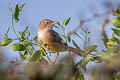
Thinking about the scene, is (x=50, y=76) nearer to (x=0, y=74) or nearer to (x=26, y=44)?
(x=0, y=74)

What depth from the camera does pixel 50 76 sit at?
565mm

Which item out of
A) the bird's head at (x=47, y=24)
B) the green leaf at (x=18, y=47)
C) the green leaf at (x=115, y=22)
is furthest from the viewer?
the bird's head at (x=47, y=24)

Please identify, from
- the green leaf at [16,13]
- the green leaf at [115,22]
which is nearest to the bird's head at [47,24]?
the green leaf at [16,13]

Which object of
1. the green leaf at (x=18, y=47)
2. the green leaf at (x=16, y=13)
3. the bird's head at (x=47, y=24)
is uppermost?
the green leaf at (x=16, y=13)

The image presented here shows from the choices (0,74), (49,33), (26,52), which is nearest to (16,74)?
(0,74)

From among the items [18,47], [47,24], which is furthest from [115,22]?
[47,24]

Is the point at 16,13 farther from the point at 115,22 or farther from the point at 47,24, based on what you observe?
the point at 47,24

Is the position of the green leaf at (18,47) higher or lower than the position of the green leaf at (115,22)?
lower

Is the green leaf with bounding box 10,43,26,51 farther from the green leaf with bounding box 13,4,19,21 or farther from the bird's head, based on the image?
the bird's head

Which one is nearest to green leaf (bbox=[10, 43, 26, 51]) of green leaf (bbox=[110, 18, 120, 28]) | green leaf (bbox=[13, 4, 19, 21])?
green leaf (bbox=[13, 4, 19, 21])

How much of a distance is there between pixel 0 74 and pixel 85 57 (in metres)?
1.42

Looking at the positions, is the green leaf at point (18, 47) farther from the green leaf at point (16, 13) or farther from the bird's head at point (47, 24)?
the bird's head at point (47, 24)

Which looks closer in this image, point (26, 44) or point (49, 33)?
point (26, 44)

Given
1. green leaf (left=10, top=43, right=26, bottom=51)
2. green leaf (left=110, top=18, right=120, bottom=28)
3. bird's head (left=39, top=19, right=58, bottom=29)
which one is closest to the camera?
green leaf (left=110, top=18, right=120, bottom=28)
